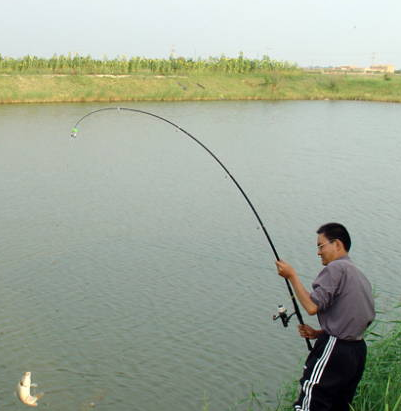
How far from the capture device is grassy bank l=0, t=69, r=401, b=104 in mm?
30297

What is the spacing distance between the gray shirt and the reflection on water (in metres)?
1.99

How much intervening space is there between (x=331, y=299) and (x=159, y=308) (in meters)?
3.56

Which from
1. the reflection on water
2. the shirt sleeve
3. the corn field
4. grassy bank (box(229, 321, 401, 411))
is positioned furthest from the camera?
the corn field

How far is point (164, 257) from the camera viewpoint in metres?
7.80

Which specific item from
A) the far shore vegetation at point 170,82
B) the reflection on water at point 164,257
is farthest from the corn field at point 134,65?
the reflection on water at point 164,257

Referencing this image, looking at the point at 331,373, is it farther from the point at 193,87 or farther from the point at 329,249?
the point at 193,87

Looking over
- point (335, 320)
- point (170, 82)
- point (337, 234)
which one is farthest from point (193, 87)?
point (335, 320)

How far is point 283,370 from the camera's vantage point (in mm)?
5086

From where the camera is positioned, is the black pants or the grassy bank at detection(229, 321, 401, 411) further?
the grassy bank at detection(229, 321, 401, 411)

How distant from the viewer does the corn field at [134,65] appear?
35906mm

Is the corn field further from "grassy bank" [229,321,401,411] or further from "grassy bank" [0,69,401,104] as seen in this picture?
"grassy bank" [229,321,401,411]

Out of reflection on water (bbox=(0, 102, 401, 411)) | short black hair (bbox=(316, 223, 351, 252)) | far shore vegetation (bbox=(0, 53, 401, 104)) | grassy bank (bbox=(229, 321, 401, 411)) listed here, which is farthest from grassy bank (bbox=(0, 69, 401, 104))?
short black hair (bbox=(316, 223, 351, 252))

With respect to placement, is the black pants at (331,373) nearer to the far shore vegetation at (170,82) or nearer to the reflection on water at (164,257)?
the reflection on water at (164,257)

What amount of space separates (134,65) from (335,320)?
1494 inches
